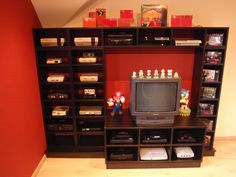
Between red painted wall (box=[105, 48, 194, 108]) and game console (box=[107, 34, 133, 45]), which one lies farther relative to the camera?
red painted wall (box=[105, 48, 194, 108])

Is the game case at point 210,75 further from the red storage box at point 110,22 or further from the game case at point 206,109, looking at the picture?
the red storage box at point 110,22

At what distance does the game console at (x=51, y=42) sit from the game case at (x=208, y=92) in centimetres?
192

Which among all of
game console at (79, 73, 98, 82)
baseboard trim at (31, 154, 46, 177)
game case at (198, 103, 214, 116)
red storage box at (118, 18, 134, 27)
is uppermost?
red storage box at (118, 18, 134, 27)

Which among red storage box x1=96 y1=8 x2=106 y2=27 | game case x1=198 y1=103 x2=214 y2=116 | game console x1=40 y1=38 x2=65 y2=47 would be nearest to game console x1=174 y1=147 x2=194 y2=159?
game case x1=198 y1=103 x2=214 y2=116

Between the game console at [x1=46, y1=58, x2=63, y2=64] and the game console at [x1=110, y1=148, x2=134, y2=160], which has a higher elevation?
the game console at [x1=46, y1=58, x2=63, y2=64]

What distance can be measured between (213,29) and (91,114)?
73.9 inches

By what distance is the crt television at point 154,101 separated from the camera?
2.29 metres

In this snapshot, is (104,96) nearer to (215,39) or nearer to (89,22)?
(89,22)

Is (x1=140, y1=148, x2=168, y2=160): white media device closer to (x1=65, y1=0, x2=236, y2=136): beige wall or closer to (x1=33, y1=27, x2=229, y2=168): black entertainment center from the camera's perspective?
(x1=33, y1=27, x2=229, y2=168): black entertainment center

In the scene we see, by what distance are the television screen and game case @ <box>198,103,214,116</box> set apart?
0.54 metres

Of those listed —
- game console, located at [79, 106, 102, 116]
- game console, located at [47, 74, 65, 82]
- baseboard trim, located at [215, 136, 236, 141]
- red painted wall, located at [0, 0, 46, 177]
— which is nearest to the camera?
red painted wall, located at [0, 0, 46, 177]

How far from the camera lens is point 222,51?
8.00 feet

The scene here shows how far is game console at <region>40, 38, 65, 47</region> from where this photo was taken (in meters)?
2.38

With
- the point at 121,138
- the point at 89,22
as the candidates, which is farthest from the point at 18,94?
the point at 121,138
